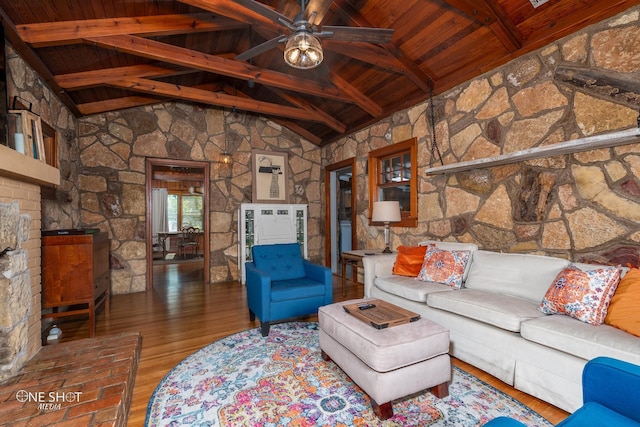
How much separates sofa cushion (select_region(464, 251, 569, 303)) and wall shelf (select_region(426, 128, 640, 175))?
0.88 m

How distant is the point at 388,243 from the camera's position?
4.23m

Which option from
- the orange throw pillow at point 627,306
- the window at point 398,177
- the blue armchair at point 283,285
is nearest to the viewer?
the orange throw pillow at point 627,306

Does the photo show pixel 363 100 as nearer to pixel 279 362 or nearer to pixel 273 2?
pixel 273 2

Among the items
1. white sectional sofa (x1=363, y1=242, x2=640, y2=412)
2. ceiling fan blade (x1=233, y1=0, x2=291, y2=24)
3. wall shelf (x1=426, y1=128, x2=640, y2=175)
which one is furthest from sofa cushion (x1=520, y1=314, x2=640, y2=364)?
ceiling fan blade (x1=233, y1=0, x2=291, y2=24)

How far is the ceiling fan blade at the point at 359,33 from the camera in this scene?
86.3 inches

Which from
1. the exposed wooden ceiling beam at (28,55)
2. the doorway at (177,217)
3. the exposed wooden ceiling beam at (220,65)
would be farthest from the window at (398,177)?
the exposed wooden ceiling beam at (28,55)

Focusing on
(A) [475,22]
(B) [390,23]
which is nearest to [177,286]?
(B) [390,23]

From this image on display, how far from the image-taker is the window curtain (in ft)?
32.2

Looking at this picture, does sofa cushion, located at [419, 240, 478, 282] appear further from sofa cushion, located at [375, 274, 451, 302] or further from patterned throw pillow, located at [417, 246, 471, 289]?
sofa cushion, located at [375, 274, 451, 302]

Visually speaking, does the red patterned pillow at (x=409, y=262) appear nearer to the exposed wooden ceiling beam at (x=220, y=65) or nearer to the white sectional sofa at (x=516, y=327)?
the white sectional sofa at (x=516, y=327)

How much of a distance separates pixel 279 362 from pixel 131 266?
358 cm

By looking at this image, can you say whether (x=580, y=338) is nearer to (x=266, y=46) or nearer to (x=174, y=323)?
(x=266, y=46)

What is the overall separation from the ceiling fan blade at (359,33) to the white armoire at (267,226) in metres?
3.50

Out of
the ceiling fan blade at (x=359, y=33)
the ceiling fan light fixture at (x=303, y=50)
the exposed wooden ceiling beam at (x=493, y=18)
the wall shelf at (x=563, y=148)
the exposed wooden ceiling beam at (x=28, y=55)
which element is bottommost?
the wall shelf at (x=563, y=148)
